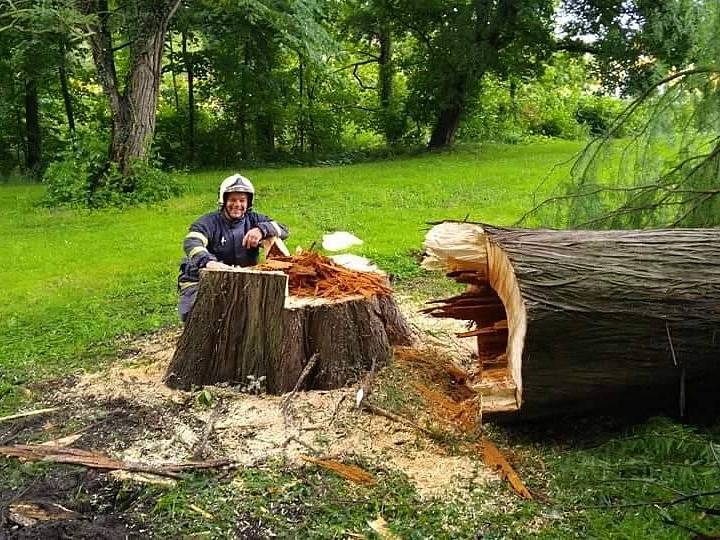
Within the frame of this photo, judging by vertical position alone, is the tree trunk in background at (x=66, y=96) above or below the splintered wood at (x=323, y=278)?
above

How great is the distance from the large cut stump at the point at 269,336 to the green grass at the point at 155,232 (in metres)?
1.13

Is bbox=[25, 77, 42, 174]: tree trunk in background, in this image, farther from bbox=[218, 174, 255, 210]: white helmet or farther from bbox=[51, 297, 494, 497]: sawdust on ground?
bbox=[51, 297, 494, 497]: sawdust on ground

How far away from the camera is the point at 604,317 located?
3129 millimetres

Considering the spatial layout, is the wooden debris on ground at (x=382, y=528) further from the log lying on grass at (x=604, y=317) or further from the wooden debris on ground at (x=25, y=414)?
the wooden debris on ground at (x=25, y=414)

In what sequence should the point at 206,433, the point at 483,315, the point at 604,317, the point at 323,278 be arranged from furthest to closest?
the point at 323,278 → the point at 483,315 → the point at 206,433 → the point at 604,317

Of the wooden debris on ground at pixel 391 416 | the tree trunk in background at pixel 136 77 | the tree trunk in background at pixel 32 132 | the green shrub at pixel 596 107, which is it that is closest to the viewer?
the wooden debris on ground at pixel 391 416

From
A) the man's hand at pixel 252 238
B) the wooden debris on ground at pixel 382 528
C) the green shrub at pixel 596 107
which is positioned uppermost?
the green shrub at pixel 596 107

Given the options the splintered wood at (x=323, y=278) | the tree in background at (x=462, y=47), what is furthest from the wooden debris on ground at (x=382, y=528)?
the tree in background at (x=462, y=47)

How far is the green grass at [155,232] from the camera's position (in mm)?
5633

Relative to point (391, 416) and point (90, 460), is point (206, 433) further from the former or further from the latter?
point (391, 416)

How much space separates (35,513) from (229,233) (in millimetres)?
2142

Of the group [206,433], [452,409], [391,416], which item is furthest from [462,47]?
[206,433]

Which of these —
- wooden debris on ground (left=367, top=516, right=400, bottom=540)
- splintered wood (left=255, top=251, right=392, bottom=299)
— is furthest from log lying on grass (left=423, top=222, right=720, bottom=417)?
splintered wood (left=255, top=251, right=392, bottom=299)

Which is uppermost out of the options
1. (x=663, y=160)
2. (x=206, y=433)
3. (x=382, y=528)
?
(x=663, y=160)
